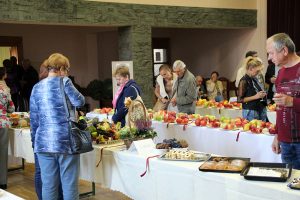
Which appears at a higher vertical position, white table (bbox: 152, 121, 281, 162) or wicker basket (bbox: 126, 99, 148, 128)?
wicker basket (bbox: 126, 99, 148, 128)

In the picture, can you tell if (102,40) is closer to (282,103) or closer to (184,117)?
(184,117)

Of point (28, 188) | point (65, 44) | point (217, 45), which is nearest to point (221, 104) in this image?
point (28, 188)

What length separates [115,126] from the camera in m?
3.72

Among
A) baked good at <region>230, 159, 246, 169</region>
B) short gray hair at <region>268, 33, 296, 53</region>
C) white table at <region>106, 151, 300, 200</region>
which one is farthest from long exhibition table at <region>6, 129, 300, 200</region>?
short gray hair at <region>268, 33, 296, 53</region>

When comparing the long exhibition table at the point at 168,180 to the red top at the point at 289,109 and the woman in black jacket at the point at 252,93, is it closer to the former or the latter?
the red top at the point at 289,109

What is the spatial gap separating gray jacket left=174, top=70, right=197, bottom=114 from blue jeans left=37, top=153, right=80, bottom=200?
2318 mm

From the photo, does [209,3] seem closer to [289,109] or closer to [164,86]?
[164,86]

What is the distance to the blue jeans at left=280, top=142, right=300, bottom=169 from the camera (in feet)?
8.26

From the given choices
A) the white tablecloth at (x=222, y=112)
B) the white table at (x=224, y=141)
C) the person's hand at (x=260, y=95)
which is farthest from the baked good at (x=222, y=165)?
the white tablecloth at (x=222, y=112)

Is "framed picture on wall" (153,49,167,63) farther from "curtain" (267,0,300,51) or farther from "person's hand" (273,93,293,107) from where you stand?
"person's hand" (273,93,293,107)

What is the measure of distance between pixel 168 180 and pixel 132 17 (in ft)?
18.6

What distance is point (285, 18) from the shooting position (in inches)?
369

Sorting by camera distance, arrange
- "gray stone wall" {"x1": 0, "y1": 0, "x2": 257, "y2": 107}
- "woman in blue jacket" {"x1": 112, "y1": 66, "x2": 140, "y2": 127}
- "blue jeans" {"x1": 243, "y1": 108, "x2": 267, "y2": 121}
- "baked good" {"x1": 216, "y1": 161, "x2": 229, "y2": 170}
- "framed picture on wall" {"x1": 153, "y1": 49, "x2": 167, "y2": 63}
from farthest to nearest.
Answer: "framed picture on wall" {"x1": 153, "y1": 49, "x2": 167, "y2": 63} < "gray stone wall" {"x1": 0, "y1": 0, "x2": 257, "y2": 107} < "blue jeans" {"x1": 243, "y1": 108, "x2": 267, "y2": 121} < "woman in blue jacket" {"x1": 112, "y1": 66, "x2": 140, "y2": 127} < "baked good" {"x1": 216, "y1": 161, "x2": 229, "y2": 170}

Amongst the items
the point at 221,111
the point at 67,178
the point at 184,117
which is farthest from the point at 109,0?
the point at 67,178
